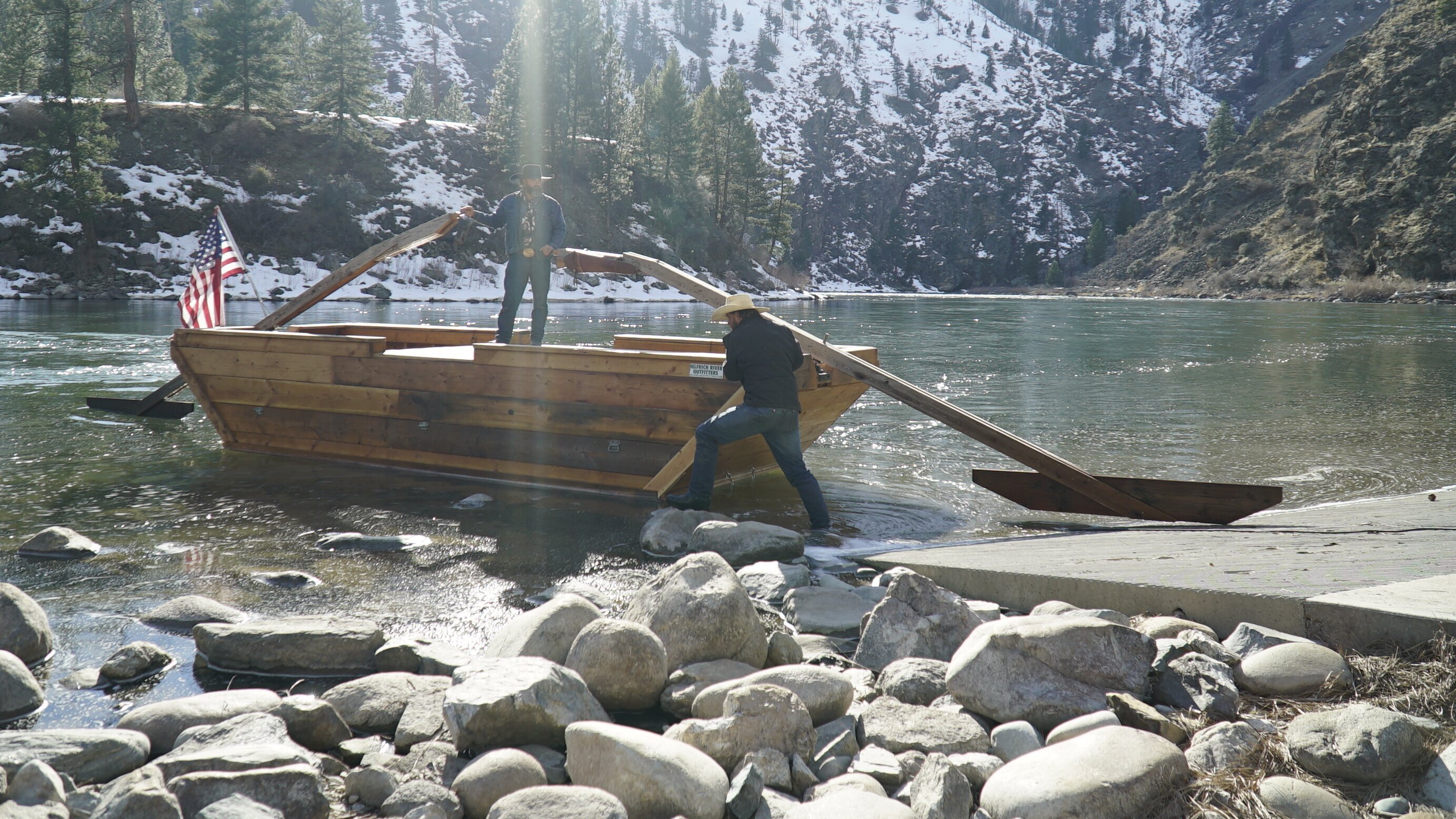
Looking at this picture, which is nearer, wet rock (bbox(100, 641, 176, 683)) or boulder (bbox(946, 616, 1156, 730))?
boulder (bbox(946, 616, 1156, 730))

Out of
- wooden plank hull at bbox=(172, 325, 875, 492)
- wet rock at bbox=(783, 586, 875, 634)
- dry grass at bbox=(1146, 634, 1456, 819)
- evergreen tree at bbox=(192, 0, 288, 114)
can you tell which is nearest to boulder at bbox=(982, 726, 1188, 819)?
dry grass at bbox=(1146, 634, 1456, 819)

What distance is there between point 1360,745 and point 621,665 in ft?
9.16

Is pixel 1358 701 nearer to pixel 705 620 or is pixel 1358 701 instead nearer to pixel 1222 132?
pixel 705 620

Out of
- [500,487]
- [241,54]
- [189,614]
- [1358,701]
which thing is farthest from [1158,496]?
[241,54]

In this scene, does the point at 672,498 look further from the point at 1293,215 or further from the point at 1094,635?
the point at 1293,215

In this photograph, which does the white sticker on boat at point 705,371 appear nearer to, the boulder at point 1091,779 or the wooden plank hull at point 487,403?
the wooden plank hull at point 487,403

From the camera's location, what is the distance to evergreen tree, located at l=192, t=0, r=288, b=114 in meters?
67.8

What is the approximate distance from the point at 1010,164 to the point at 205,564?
205 m

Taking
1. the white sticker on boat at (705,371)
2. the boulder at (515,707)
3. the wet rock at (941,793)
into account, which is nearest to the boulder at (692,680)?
the boulder at (515,707)

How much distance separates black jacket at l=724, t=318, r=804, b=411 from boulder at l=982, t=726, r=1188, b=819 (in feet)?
14.8

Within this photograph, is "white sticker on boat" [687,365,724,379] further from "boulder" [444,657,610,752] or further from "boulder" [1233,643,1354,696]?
"boulder" [1233,643,1354,696]

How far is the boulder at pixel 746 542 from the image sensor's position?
6766mm

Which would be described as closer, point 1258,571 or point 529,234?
point 1258,571

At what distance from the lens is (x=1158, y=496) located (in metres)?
7.85
